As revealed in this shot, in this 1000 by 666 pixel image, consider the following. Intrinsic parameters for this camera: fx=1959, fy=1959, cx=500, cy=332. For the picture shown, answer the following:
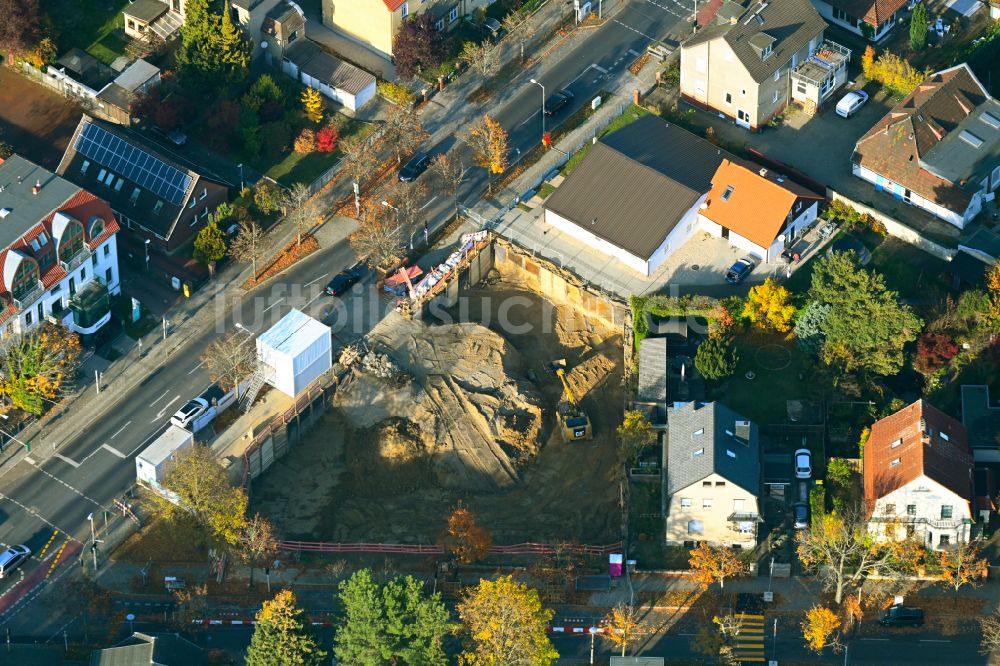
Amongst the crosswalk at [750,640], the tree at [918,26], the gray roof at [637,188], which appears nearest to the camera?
the crosswalk at [750,640]

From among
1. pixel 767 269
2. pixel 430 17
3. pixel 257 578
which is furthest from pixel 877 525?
pixel 430 17

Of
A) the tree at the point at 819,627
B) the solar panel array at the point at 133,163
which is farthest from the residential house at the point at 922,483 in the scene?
the solar panel array at the point at 133,163

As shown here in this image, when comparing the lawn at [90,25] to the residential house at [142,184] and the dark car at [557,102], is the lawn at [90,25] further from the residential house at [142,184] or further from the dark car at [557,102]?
the dark car at [557,102]

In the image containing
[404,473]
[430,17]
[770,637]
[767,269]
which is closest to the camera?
[770,637]

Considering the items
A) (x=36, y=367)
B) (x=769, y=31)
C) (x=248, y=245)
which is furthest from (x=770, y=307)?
(x=36, y=367)

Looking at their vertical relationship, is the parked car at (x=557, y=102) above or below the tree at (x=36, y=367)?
above

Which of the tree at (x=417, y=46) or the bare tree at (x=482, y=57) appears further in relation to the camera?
the bare tree at (x=482, y=57)

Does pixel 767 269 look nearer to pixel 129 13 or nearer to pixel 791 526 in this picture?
pixel 791 526
